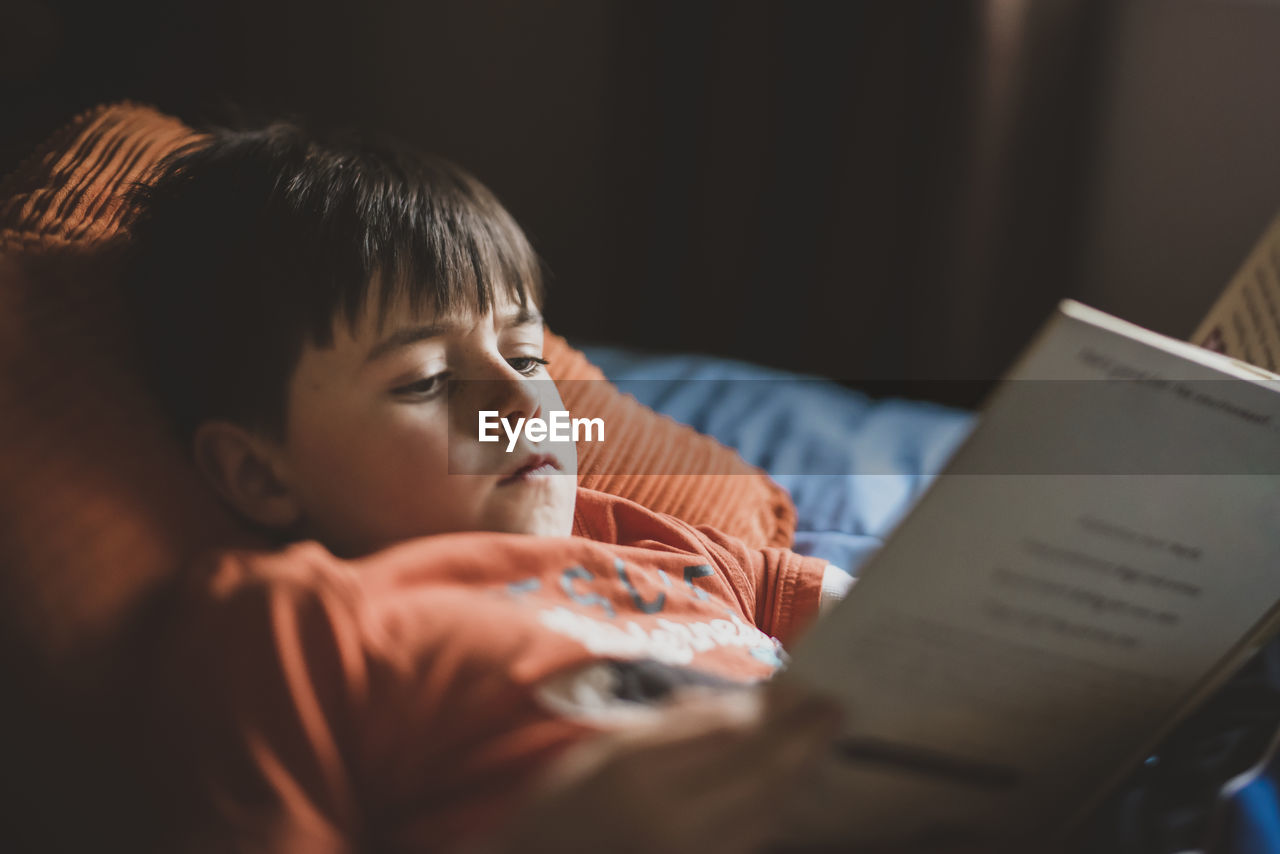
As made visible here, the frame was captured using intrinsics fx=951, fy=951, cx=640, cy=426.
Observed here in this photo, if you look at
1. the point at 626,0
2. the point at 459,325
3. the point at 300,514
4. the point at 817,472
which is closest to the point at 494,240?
the point at 459,325

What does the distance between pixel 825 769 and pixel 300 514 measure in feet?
1.24

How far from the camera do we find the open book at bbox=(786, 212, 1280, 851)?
386 millimetres

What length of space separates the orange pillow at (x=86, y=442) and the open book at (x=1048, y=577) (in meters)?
0.35

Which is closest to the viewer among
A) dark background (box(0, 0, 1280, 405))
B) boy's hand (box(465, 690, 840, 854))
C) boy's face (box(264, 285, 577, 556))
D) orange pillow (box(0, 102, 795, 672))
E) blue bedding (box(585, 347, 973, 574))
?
boy's hand (box(465, 690, 840, 854))

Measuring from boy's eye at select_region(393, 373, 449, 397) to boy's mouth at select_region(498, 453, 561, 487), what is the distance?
0.07 metres

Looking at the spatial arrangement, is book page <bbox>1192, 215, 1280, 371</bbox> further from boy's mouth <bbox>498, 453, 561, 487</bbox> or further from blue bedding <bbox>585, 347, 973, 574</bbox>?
boy's mouth <bbox>498, 453, 561, 487</bbox>

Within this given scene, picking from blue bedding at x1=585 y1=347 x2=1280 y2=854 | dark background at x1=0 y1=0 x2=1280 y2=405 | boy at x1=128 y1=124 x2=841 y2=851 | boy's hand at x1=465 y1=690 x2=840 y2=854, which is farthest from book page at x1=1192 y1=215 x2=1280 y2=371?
dark background at x1=0 y1=0 x2=1280 y2=405

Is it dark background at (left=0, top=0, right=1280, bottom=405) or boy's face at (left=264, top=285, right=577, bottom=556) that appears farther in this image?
dark background at (left=0, top=0, right=1280, bottom=405)

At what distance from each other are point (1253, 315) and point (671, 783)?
50 centimetres

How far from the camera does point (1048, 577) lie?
405mm

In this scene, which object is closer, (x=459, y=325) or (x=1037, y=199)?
(x=459, y=325)

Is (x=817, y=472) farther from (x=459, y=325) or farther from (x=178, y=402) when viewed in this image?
(x=178, y=402)

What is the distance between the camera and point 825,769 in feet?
1.34

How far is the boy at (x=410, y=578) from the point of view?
15.0 inches
